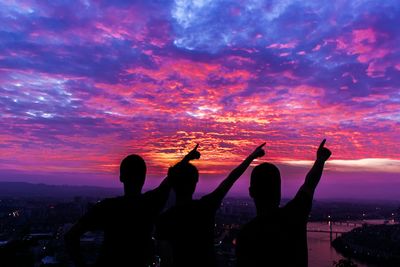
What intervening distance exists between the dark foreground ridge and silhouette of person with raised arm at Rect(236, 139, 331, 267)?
161 ft

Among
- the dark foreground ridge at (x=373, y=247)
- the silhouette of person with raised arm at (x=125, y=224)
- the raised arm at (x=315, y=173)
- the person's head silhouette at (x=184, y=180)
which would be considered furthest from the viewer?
the dark foreground ridge at (x=373, y=247)

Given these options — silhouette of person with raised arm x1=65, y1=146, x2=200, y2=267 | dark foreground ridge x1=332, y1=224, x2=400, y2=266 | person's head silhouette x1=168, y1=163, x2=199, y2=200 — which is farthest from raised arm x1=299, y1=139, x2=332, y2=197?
dark foreground ridge x1=332, y1=224, x2=400, y2=266

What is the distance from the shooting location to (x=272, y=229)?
2121 millimetres

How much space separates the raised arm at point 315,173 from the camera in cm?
233

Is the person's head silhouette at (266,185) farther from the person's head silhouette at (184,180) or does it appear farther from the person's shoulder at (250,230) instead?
the person's head silhouette at (184,180)

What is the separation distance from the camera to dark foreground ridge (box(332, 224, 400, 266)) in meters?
49.2

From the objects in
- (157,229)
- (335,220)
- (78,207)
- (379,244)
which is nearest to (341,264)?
(157,229)

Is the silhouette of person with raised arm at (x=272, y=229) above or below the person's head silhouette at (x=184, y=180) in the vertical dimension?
below

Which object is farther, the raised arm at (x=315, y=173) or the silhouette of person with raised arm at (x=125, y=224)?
the silhouette of person with raised arm at (x=125, y=224)

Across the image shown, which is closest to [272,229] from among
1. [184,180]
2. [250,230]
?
[250,230]

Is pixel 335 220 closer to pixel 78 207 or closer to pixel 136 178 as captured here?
pixel 78 207

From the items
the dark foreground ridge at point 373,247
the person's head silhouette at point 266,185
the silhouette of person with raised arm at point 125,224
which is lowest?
the dark foreground ridge at point 373,247

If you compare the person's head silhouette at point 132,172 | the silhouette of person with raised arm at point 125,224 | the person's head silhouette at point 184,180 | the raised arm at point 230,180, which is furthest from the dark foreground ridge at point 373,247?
the person's head silhouette at point 132,172

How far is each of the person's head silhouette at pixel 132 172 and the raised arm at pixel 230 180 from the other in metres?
0.51
